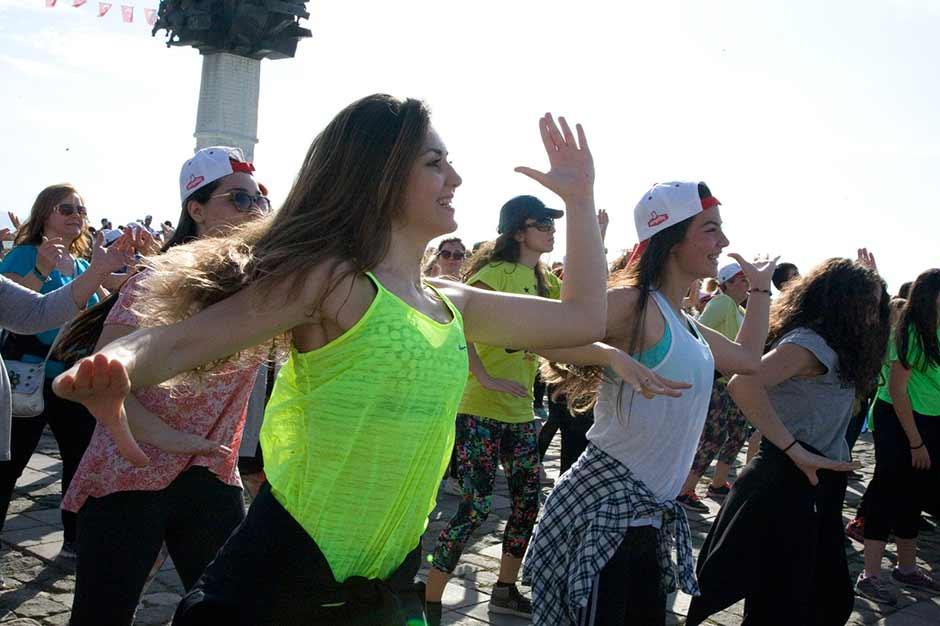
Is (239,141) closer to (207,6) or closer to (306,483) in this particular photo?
(207,6)

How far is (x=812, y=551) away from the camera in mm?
4211

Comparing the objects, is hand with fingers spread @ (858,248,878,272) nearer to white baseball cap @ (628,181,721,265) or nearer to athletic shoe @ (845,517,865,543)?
white baseball cap @ (628,181,721,265)

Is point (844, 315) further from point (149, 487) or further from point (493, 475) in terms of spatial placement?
point (149, 487)

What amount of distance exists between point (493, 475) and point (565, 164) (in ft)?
9.34

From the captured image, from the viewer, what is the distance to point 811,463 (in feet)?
13.8

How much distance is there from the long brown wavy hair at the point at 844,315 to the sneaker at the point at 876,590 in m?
1.81

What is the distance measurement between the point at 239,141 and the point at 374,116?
20.6 meters

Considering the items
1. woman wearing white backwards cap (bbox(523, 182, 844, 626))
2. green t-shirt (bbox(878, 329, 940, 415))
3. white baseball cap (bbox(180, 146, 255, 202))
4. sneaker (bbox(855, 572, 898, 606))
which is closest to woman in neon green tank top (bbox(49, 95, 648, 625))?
woman wearing white backwards cap (bbox(523, 182, 844, 626))

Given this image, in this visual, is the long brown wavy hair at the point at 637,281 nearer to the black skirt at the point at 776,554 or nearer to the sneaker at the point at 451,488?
the black skirt at the point at 776,554

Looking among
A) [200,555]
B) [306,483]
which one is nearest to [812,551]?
[200,555]

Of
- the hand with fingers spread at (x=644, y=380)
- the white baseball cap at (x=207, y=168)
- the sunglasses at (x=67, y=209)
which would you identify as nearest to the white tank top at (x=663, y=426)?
the hand with fingers spread at (x=644, y=380)

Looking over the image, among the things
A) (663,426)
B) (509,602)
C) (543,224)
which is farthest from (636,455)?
(543,224)

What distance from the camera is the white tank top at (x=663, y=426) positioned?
3.43 m

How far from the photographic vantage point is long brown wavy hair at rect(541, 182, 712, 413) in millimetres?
3645
